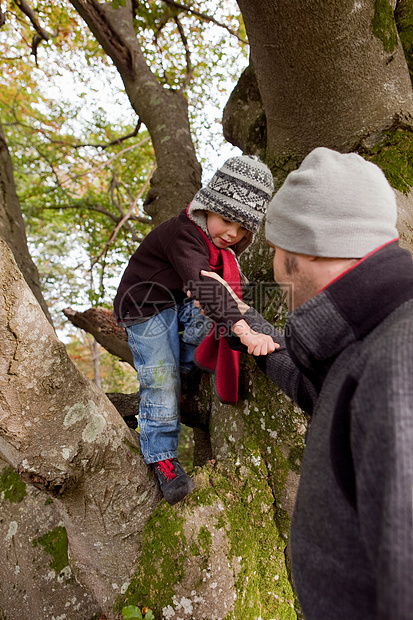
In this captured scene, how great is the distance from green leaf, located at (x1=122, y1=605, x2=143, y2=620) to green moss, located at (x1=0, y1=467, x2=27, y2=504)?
40.4 inches

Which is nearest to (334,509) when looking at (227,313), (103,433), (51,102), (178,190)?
(227,313)

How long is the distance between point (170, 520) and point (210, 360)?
781 millimetres

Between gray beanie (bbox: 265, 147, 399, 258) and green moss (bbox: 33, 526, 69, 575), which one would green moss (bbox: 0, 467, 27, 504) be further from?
gray beanie (bbox: 265, 147, 399, 258)

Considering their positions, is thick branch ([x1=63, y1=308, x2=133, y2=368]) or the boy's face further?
thick branch ([x1=63, y1=308, x2=133, y2=368])

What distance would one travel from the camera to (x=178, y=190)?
370cm

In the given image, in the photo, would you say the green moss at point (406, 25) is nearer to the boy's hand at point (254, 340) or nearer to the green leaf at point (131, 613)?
the boy's hand at point (254, 340)

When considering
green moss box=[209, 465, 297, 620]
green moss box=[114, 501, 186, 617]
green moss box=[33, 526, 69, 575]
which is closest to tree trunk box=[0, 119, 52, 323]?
green moss box=[33, 526, 69, 575]

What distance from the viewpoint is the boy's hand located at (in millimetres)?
1687

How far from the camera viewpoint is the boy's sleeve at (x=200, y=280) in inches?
71.2

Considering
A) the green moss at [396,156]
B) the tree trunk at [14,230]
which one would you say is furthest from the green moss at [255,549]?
the tree trunk at [14,230]

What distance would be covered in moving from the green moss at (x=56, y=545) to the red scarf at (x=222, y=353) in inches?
46.2

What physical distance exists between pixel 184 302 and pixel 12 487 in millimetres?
1508

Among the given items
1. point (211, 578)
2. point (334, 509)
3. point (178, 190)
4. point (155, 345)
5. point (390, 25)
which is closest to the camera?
point (334, 509)

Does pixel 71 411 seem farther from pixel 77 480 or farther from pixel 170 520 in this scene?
pixel 170 520
